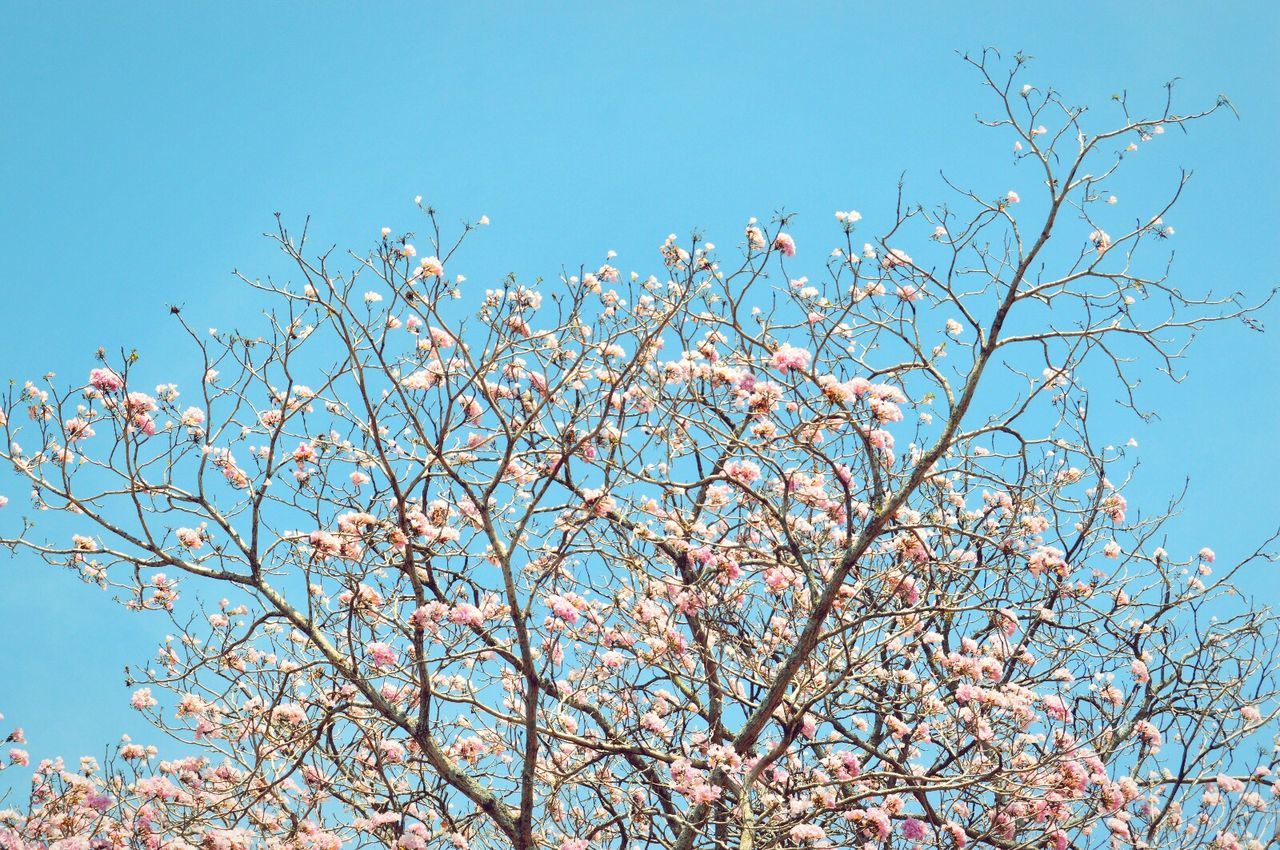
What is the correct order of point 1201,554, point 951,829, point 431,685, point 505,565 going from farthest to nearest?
point 1201,554, point 951,829, point 431,685, point 505,565

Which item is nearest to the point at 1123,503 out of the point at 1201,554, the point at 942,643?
the point at 1201,554

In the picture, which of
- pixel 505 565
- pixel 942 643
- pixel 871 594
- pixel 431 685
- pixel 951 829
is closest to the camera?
pixel 505 565

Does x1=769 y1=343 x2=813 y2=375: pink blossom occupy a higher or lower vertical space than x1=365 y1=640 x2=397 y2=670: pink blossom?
higher

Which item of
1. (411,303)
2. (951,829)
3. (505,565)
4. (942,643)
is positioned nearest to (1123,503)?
(942,643)

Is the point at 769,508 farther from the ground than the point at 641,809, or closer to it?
farther from the ground

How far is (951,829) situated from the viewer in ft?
22.3

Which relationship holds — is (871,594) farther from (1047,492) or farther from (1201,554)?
(1201,554)

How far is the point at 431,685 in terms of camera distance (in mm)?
6320

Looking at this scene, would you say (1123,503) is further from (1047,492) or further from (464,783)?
(464,783)

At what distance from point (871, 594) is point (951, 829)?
1.65m

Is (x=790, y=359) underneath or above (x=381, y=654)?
above

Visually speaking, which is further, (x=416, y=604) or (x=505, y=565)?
(x=416, y=604)

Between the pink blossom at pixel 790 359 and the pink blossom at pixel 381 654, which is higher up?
the pink blossom at pixel 790 359

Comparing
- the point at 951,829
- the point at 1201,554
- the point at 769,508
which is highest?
the point at 1201,554
